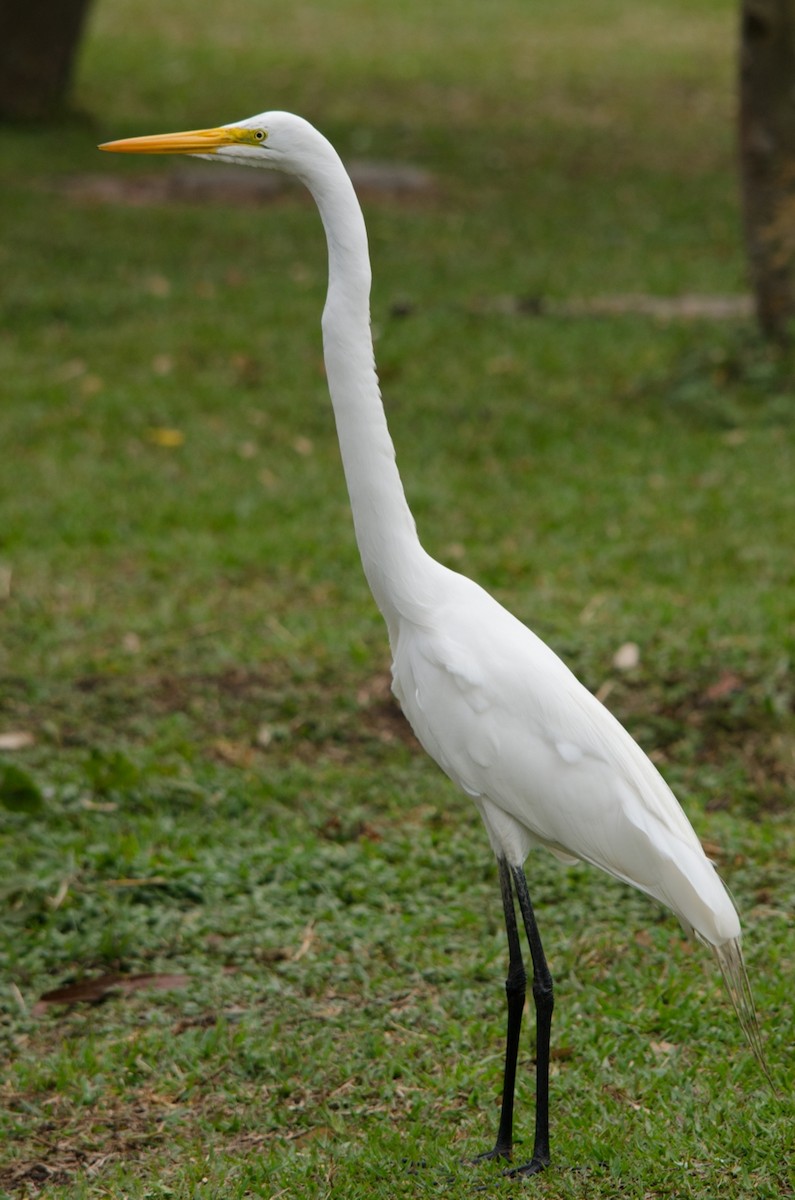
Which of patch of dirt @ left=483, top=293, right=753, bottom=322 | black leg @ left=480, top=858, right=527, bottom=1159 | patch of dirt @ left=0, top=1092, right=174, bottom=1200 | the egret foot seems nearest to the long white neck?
black leg @ left=480, top=858, right=527, bottom=1159

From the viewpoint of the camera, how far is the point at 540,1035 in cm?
272

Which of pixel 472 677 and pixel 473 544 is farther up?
pixel 472 677

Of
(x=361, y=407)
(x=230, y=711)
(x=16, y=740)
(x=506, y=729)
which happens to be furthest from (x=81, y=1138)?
(x=230, y=711)

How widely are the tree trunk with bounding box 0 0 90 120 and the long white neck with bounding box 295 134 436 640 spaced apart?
1143cm

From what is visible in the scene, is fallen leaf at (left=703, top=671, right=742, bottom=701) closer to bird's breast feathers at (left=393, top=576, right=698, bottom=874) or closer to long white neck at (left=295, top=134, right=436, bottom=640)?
bird's breast feathers at (left=393, top=576, right=698, bottom=874)

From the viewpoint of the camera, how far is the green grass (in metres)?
2.98

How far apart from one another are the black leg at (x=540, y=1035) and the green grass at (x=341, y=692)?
4 centimetres

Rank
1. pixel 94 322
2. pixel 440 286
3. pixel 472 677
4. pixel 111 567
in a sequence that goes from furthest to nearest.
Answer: pixel 440 286 → pixel 94 322 → pixel 111 567 → pixel 472 677

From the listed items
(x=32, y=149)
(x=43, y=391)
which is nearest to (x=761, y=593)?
(x=43, y=391)

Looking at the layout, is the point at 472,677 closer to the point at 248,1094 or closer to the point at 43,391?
the point at 248,1094

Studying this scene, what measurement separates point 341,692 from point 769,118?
4181 millimetres

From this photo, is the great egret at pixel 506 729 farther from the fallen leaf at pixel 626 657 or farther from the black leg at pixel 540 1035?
the fallen leaf at pixel 626 657

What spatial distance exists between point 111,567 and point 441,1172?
334cm

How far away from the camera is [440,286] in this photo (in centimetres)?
910
